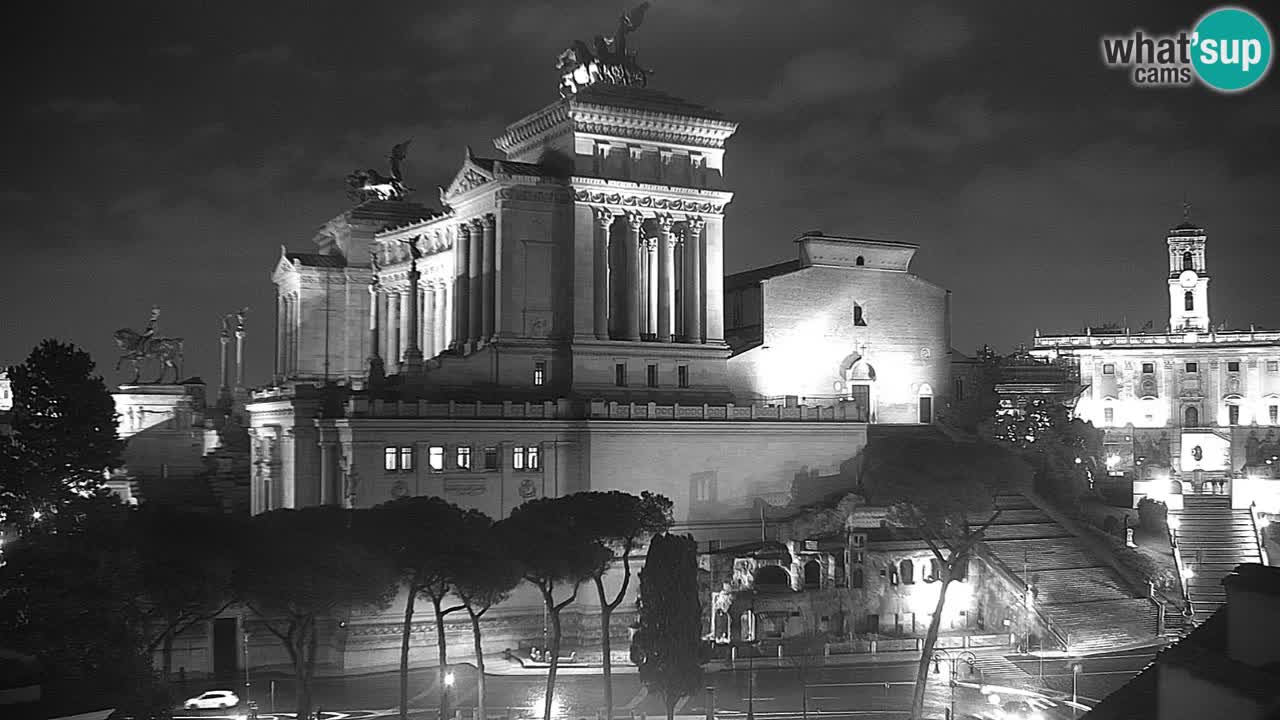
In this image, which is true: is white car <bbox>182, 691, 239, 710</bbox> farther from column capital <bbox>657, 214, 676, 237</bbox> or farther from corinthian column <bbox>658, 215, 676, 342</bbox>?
column capital <bbox>657, 214, 676, 237</bbox>

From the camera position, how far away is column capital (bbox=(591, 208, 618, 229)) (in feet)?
275

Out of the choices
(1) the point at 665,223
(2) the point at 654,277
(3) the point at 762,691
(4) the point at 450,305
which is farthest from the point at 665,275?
(3) the point at 762,691

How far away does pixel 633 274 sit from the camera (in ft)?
280

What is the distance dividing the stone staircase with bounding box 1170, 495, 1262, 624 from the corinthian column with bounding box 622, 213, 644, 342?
36980 millimetres

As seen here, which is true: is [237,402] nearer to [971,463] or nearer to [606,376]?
[606,376]

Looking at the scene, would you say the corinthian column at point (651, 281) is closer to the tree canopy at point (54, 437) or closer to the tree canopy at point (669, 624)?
the tree canopy at point (669, 624)

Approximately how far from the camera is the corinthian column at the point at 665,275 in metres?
86.5

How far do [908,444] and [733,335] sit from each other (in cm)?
1577

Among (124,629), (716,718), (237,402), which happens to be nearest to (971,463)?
(716,718)

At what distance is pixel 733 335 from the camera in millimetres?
93562

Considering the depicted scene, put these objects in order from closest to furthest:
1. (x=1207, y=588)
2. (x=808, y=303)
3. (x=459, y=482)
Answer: (x=459, y=482)
(x=1207, y=588)
(x=808, y=303)

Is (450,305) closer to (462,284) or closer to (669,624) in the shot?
(462,284)

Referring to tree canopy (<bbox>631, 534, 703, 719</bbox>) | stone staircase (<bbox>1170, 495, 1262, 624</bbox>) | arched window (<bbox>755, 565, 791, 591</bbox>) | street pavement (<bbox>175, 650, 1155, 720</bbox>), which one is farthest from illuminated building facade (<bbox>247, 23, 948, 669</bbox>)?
stone staircase (<bbox>1170, 495, 1262, 624</bbox>)

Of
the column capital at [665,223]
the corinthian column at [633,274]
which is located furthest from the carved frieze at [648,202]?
the corinthian column at [633,274]
